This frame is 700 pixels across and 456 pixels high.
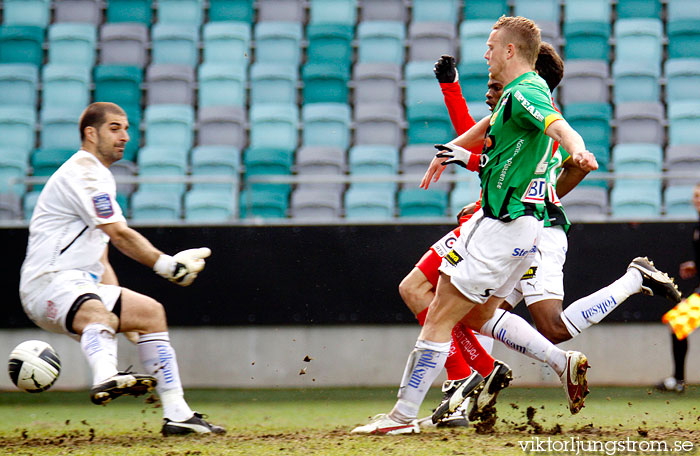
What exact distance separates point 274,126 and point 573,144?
7814mm

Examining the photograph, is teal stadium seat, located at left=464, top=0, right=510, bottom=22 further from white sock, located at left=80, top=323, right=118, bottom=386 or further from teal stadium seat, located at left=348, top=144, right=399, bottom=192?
white sock, located at left=80, top=323, right=118, bottom=386

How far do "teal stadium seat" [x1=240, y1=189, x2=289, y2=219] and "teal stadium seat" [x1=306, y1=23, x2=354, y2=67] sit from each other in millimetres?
3291

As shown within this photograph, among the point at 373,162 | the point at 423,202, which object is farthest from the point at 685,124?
the point at 373,162

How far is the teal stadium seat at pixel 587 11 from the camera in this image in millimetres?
12281

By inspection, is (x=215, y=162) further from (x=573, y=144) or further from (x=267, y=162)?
(x=573, y=144)

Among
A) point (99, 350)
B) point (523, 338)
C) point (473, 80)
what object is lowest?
point (99, 350)

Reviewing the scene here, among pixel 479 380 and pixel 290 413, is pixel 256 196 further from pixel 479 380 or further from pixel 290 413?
pixel 479 380

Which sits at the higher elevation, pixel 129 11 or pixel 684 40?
pixel 129 11

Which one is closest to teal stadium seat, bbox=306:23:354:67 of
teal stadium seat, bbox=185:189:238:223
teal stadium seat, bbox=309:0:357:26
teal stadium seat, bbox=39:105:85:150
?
teal stadium seat, bbox=309:0:357:26

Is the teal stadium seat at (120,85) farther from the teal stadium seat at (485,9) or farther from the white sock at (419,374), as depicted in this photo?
the white sock at (419,374)

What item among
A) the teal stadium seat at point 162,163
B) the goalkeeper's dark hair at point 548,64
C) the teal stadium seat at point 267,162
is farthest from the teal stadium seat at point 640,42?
the goalkeeper's dark hair at point 548,64

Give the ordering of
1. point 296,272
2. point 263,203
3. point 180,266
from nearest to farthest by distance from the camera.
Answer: point 180,266 < point 296,272 < point 263,203

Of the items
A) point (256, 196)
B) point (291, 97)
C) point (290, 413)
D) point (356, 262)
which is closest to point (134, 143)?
point (291, 97)

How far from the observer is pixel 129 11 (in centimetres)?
1259
